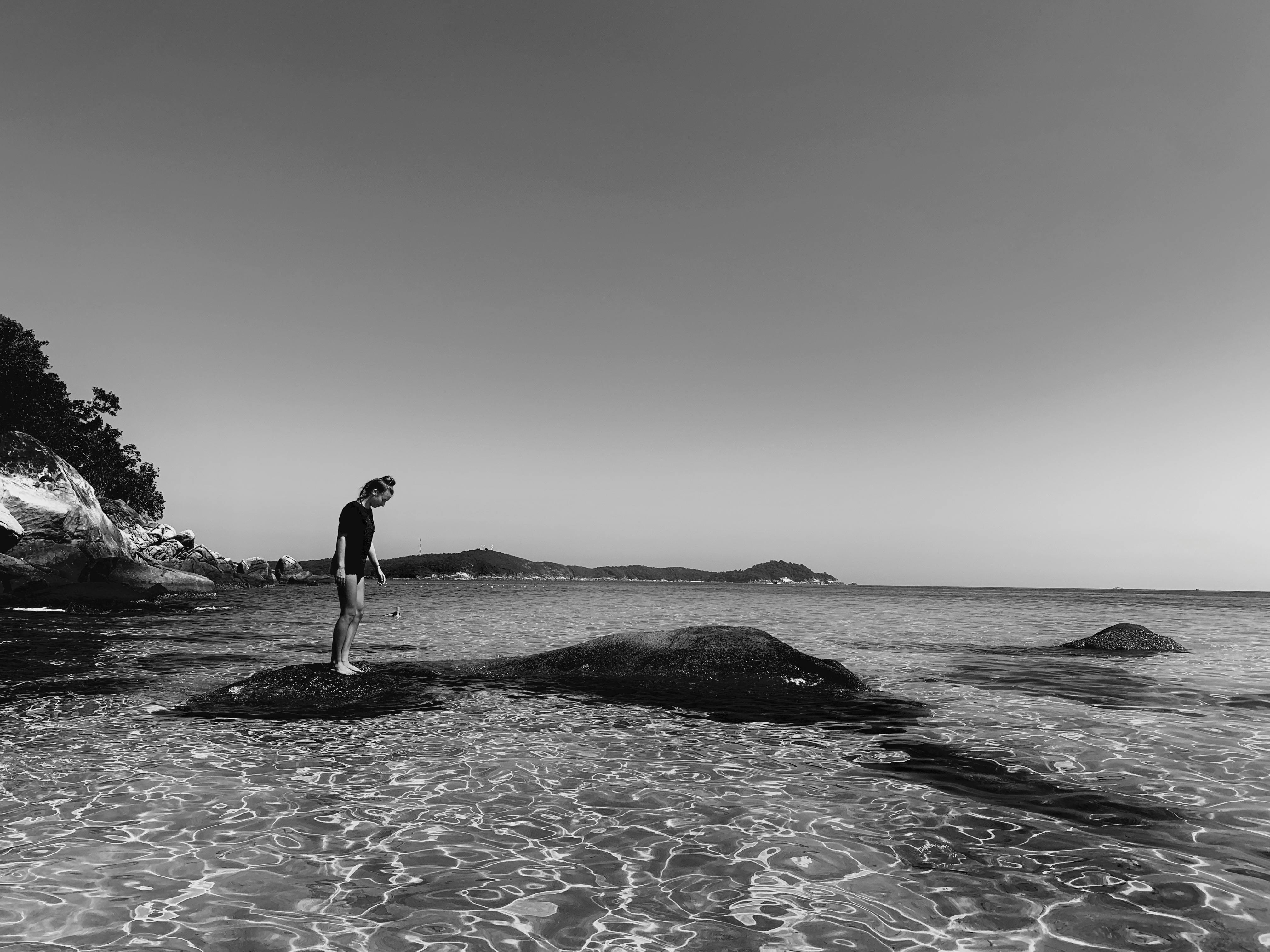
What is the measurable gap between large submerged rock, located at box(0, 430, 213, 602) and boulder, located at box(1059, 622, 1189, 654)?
38422 mm

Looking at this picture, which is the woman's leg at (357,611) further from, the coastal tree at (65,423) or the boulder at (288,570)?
the boulder at (288,570)

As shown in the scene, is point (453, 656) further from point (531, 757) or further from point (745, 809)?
point (745, 809)

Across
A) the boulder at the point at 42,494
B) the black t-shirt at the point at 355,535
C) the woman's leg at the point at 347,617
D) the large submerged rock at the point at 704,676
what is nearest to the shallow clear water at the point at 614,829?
the large submerged rock at the point at 704,676

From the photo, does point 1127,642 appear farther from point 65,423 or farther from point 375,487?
point 65,423

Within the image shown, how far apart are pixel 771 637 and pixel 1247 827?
7725mm

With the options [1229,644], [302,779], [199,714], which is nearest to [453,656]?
[199,714]

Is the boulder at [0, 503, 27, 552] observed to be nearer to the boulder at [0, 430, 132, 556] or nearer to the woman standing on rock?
the boulder at [0, 430, 132, 556]

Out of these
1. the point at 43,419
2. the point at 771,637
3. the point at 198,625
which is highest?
the point at 43,419

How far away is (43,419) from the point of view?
59.3 metres

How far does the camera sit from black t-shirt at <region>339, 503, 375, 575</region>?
11.4 metres

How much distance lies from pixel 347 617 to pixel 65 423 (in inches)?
2795

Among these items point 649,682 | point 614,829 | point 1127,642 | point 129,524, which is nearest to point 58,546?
point 129,524

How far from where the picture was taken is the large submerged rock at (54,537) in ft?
112

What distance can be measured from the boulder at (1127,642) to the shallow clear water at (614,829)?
7264mm
